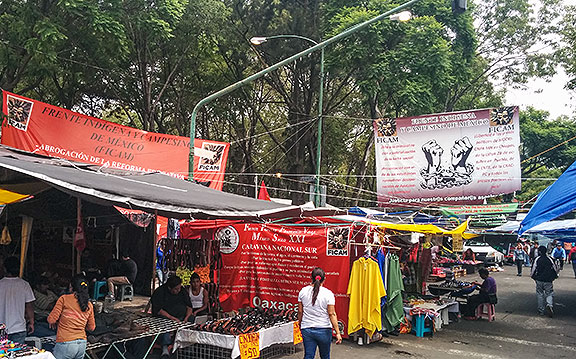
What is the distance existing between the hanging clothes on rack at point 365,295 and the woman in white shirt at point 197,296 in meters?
2.90

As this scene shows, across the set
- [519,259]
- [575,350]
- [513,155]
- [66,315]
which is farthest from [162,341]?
[519,259]

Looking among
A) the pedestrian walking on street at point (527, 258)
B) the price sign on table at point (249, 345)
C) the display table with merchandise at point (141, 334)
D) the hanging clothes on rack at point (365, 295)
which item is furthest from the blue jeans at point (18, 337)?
the pedestrian walking on street at point (527, 258)

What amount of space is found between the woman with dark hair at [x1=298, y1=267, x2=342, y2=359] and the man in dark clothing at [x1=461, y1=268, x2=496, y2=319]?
815cm

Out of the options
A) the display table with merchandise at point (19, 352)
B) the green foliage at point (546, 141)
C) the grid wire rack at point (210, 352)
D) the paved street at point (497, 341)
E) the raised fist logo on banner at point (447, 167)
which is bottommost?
the paved street at point (497, 341)

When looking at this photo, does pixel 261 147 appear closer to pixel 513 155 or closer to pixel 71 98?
pixel 71 98

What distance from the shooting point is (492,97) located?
29.0 m

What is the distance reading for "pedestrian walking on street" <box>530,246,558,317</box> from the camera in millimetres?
14477

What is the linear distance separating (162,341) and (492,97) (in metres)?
25.3

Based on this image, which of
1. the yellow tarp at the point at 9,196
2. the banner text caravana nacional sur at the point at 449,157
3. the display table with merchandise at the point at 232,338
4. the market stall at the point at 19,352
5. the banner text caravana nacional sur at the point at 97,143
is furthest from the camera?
the banner text caravana nacional sur at the point at 449,157

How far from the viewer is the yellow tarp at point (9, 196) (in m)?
6.66

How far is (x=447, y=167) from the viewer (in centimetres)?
1420

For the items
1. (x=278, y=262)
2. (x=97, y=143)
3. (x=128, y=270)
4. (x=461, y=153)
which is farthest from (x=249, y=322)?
(x=461, y=153)

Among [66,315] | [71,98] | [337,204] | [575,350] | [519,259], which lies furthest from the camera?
[337,204]

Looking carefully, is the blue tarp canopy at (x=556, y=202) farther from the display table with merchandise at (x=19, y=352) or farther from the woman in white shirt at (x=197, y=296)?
the display table with merchandise at (x=19, y=352)
